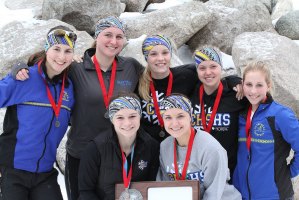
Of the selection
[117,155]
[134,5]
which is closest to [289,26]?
[134,5]

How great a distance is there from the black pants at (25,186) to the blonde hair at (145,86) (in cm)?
120

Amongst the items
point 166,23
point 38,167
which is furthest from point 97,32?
point 166,23

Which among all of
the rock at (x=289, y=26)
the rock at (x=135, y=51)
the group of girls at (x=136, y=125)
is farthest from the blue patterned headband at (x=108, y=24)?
the rock at (x=289, y=26)

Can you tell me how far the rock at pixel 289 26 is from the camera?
12.6 metres

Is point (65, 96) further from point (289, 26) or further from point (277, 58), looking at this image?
point (289, 26)

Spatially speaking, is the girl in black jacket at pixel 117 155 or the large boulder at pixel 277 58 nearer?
the girl in black jacket at pixel 117 155

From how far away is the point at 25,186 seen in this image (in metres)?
3.88

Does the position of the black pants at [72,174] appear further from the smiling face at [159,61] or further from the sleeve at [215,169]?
the sleeve at [215,169]

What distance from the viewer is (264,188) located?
3994mm

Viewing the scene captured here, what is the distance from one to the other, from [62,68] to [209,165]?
5.31 feet

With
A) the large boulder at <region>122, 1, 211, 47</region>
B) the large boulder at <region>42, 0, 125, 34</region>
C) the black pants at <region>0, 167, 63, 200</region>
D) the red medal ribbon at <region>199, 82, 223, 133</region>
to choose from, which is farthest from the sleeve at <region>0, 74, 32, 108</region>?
the large boulder at <region>42, 0, 125, 34</region>

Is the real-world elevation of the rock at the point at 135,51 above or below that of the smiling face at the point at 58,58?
above

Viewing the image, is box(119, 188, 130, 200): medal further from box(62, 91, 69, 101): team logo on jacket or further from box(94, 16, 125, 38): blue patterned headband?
box(94, 16, 125, 38): blue patterned headband

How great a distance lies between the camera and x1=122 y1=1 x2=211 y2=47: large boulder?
395 inches
